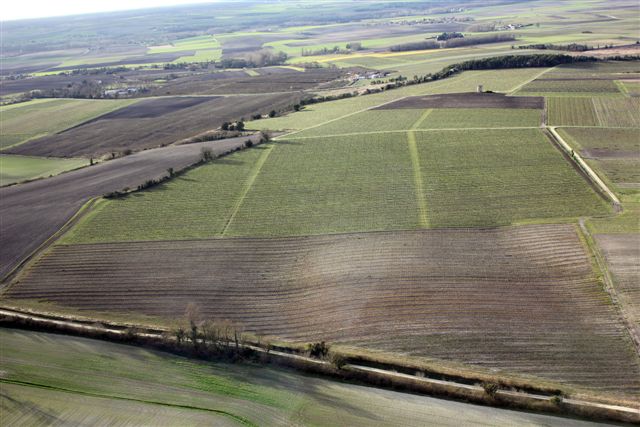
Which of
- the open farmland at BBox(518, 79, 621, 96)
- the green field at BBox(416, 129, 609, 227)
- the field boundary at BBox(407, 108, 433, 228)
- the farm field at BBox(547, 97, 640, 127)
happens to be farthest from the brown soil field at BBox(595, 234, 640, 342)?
the open farmland at BBox(518, 79, 621, 96)

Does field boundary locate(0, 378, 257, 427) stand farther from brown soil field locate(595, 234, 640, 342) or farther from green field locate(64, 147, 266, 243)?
brown soil field locate(595, 234, 640, 342)

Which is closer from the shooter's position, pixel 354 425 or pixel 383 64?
pixel 354 425

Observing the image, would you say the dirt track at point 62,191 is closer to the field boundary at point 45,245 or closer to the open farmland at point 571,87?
the field boundary at point 45,245

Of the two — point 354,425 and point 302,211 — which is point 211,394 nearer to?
point 354,425

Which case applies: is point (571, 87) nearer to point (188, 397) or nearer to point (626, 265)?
point (626, 265)

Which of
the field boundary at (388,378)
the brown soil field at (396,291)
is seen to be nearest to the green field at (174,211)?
the brown soil field at (396,291)

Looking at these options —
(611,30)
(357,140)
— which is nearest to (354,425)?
(357,140)

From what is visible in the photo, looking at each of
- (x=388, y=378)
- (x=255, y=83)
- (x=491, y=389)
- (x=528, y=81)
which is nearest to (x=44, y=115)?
(x=255, y=83)
